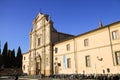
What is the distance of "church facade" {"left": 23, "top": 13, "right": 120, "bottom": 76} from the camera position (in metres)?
A: 24.9

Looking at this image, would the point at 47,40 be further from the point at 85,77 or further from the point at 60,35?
the point at 85,77

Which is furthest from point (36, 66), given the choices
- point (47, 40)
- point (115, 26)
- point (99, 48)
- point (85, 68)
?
point (115, 26)

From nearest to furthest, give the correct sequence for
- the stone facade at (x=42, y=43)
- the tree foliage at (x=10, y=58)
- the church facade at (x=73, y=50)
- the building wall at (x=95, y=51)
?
the building wall at (x=95, y=51) → the church facade at (x=73, y=50) → the stone facade at (x=42, y=43) → the tree foliage at (x=10, y=58)

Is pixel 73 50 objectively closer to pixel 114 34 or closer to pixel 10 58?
pixel 114 34

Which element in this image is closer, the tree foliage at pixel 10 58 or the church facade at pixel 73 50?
the church facade at pixel 73 50

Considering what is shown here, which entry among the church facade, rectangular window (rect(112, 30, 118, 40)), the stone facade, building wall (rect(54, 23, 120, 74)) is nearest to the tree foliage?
the church facade

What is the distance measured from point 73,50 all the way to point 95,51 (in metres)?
6.38

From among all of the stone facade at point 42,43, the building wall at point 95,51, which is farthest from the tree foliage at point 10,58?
the building wall at point 95,51

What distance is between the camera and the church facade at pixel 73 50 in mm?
24891

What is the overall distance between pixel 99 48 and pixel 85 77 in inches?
221

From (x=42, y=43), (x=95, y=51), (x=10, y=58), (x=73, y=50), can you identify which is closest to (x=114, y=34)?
(x=95, y=51)

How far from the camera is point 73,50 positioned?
108 feet

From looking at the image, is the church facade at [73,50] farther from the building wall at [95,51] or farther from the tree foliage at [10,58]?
the tree foliage at [10,58]

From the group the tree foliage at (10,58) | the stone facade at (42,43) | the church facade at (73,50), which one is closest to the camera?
the church facade at (73,50)
